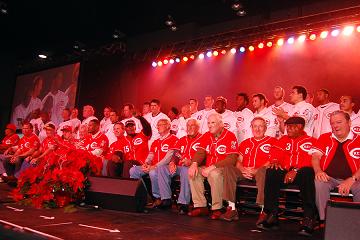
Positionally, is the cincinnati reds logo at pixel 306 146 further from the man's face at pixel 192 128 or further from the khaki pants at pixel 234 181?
the man's face at pixel 192 128

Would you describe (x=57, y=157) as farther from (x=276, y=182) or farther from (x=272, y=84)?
(x=272, y=84)

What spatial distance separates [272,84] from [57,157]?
4214 mm

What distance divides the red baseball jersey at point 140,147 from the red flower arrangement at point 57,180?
1.06m

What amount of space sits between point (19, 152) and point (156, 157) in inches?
145

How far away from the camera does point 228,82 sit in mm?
7109

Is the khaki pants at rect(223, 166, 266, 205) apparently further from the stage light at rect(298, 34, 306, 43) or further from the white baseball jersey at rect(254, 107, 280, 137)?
the stage light at rect(298, 34, 306, 43)

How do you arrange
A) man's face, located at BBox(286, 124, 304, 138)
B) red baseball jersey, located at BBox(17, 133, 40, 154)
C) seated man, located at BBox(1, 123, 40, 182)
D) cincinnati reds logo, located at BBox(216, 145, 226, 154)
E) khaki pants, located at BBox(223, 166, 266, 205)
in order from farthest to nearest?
1. red baseball jersey, located at BBox(17, 133, 40, 154)
2. seated man, located at BBox(1, 123, 40, 182)
3. cincinnati reds logo, located at BBox(216, 145, 226, 154)
4. man's face, located at BBox(286, 124, 304, 138)
5. khaki pants, located at BBox(223, 166, 266, 205)

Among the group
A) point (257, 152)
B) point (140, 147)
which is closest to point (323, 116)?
point (257, 152)

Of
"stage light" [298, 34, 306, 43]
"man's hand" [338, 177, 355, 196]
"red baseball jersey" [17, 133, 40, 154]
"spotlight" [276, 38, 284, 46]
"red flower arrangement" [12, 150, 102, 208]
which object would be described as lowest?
"red flower arrangement" [12, 150, 102, 208]

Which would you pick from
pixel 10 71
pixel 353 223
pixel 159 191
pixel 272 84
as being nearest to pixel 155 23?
pixel 272 84

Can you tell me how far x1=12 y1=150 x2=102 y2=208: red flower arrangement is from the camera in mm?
3998

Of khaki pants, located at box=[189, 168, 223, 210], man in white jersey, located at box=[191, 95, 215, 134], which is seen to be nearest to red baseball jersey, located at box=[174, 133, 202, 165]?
khaki pants, located at box=[189, 168, 223, 210]

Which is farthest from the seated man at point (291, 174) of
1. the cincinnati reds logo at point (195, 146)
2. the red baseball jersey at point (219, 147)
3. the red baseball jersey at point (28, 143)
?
the red baseball jersey at point (28, 143)

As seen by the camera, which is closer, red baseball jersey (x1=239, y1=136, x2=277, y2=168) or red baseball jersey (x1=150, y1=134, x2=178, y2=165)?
red baseball jersey (x1=239, y1=136, x2=277, y2=168)
